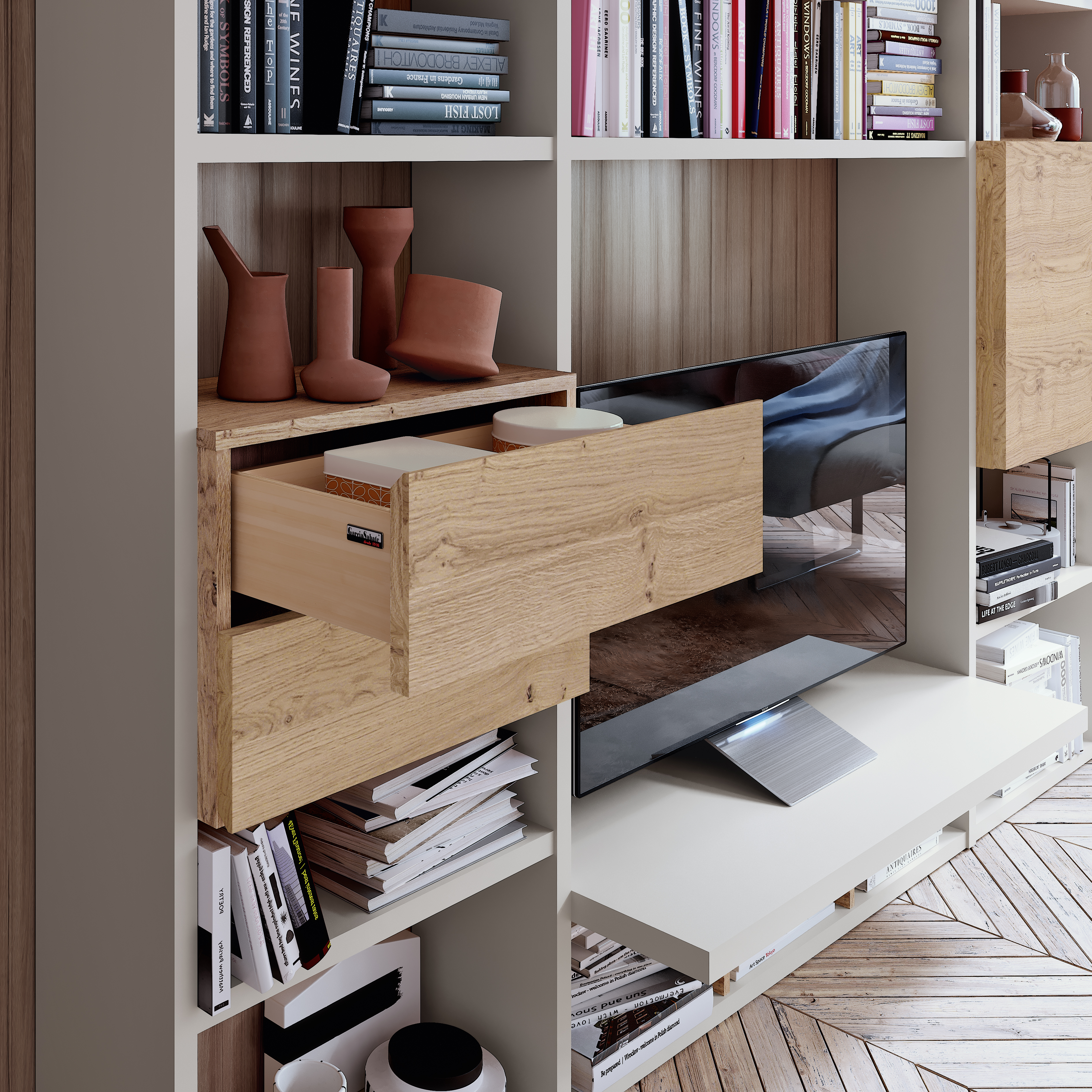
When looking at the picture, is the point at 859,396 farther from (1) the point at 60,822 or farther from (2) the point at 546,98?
(1) the point at 60,822

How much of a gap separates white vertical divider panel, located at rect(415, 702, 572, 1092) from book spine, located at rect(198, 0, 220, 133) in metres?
0.83

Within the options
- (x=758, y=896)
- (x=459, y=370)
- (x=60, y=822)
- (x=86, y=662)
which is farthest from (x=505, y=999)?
(x=459, y=370)

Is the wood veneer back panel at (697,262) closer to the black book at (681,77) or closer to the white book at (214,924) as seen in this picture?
the black book at (681,77)

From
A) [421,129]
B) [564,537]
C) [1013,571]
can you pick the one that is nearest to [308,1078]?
[564,537]

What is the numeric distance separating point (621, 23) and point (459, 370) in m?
0.58

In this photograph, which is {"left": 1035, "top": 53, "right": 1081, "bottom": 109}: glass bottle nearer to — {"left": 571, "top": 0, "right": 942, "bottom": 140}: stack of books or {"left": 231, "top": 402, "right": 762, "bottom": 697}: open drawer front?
{"left": 571, "top": 0, "right": 942, "bottom": 140}: stack of books

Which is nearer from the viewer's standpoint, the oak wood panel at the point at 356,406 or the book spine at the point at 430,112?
the oak wood panel at the point at 356,406

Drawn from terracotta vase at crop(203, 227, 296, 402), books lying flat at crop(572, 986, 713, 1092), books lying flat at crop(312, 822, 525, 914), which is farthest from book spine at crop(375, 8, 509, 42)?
books lying flat at crop(572, 986, 713, 1092)

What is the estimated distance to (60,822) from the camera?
1457 mm

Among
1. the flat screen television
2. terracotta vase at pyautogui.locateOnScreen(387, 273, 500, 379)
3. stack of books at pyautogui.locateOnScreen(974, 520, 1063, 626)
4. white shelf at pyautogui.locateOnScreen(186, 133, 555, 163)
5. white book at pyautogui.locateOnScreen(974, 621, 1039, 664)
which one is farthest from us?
white book at pyautogui.locateOnScreen(974, 621, 1039, 664)

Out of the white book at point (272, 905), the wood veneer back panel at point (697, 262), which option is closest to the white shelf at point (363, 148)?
the wood veneer back panel at point (697, 262)

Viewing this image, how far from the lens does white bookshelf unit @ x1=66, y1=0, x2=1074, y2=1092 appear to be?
1.24 m

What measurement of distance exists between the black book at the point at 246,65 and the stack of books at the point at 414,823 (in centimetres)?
78

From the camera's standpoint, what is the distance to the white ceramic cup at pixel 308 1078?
65.6 inches
